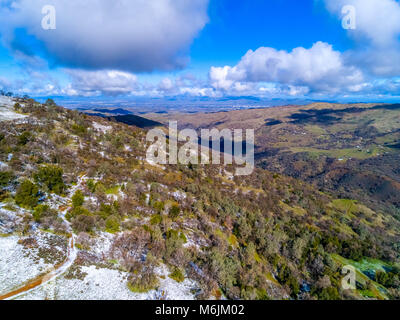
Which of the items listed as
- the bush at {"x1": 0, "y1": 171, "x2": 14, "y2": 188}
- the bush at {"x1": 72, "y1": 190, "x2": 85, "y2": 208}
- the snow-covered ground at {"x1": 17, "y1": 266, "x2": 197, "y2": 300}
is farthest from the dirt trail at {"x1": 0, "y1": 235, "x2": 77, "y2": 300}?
the bush at {"x1": 0, "y1": 171, "x2": 14, "y2": 188}

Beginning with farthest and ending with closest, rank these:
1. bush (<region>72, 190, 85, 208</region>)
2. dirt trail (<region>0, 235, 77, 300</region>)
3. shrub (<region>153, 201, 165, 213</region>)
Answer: shrub (<region>153, 201, 165, 213</region>) < bush (<region>72, 190, 85, 208</region>) < dirt trail (<region>0, 235, 77, 300</region>)

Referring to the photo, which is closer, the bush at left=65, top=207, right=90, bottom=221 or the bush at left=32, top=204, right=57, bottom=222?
the bush at left=32, top=204, right=57, bottom=222

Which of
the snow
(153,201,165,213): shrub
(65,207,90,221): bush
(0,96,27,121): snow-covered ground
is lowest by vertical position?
(153,201,165,213): shrub

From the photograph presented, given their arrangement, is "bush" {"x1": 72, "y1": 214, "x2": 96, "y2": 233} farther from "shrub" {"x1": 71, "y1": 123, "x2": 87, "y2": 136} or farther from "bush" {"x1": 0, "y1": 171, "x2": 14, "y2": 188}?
"shrub" {"x1": 71, "y1": 123, "x2": 87, "y2": 136}

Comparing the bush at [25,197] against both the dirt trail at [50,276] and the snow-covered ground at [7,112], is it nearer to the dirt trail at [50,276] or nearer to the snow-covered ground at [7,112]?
the dirt trail at [50,276]

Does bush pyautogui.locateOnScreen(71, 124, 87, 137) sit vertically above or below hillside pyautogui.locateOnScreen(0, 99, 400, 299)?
above

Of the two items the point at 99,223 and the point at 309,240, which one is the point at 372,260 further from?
the point at 99,223

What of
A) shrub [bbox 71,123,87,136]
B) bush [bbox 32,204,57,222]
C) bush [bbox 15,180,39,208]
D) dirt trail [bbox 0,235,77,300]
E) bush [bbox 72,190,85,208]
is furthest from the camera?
shrub [bbox 71,123,87,136]
